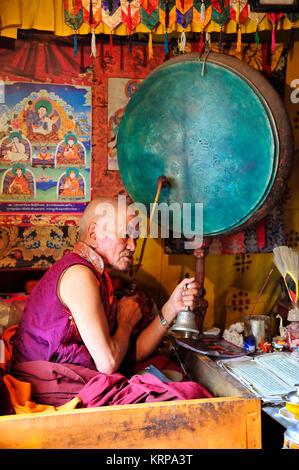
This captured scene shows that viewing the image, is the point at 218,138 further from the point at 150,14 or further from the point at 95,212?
the point at 150,14

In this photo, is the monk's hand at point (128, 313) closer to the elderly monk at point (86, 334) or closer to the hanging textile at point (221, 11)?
the elderly monk at point (86, 334)

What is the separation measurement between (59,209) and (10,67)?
943 mm

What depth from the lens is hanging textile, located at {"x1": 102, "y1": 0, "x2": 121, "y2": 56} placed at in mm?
2654

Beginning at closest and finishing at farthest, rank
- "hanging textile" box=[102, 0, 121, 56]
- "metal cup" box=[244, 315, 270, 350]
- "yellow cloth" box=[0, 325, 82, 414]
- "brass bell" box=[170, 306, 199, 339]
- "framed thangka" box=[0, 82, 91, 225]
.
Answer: "yellow cloth" box=[0, 325, 82, 414], "brass bell" box=[170, 306, 199, 339], "metal cup" box=[244, 315, 270, 350], "hanging textile" box=[102, 0, 121, 56], "framed thangka" box=[0, 82, 91, 225]

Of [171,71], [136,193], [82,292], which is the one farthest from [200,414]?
[171,71]

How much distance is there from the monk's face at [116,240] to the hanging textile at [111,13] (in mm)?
1206

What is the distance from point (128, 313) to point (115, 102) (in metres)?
1.48

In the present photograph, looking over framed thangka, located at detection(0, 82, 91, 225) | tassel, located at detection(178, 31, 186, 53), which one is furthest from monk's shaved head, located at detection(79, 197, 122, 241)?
tassel, located at detection(178, 31, 186, 53)

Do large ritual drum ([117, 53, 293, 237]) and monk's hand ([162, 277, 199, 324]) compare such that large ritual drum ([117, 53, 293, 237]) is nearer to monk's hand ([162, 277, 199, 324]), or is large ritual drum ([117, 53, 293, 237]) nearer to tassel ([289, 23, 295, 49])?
monk's hand ([162, 277, 199, 324])

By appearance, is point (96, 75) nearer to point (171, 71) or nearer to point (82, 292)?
point (171, 71)

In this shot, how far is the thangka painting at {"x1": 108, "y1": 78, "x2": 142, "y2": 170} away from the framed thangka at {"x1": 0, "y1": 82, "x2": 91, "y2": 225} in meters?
0.14

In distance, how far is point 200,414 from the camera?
1584mm

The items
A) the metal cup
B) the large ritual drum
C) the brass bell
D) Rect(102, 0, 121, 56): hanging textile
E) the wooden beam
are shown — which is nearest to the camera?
the wooden beam

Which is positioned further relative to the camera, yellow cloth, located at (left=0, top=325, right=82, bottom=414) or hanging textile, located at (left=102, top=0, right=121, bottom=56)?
hanging textile, located at (left=102, top=0, right=121, bottom=56)
